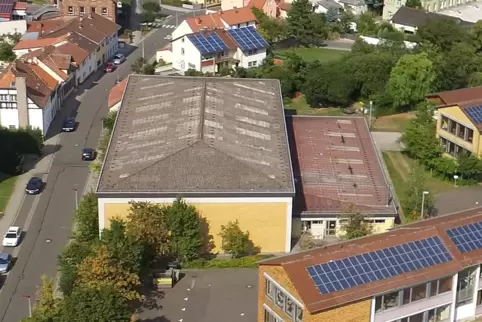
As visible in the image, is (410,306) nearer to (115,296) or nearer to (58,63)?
(115,296)

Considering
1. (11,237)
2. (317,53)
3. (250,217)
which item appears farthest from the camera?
(317,53)

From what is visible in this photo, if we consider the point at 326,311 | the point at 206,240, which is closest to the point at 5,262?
the point at 206,240

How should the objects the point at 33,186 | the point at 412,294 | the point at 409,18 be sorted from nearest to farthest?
the point at 412,294 < the point at 33,186 < the point at 409,18

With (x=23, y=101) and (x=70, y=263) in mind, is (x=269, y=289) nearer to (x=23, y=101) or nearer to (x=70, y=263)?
(x=70, y=263)

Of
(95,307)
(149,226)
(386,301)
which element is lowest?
(149,226)

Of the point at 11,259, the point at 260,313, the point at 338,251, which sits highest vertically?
the point at 338,251

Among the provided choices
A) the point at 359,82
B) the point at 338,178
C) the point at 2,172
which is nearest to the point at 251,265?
the point at 338,178

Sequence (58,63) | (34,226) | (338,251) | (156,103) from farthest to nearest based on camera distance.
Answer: (58,63), (156,103), (34,226), (338,251)
